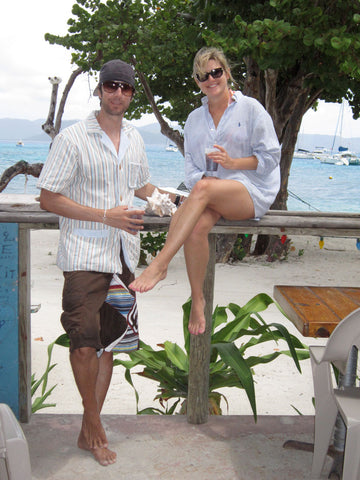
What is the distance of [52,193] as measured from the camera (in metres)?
2.66

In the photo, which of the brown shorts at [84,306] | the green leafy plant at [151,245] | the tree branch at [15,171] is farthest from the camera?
the green leafy plant at [151,245]

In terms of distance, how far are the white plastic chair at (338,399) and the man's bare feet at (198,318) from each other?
0.66m

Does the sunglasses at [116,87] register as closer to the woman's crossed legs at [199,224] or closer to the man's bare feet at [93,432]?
the woman's crossed legs at [199,224]

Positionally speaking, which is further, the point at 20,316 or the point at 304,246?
the point at 304,246

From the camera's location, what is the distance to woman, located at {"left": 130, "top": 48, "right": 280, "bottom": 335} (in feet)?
9.14

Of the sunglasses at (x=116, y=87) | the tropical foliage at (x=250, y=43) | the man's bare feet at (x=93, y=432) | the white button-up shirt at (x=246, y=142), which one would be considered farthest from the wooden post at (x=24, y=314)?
the tropical foliage at (x=250, y=43)

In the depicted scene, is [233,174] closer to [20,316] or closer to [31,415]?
[20,316]

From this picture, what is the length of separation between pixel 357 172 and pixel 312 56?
97068 millimetres

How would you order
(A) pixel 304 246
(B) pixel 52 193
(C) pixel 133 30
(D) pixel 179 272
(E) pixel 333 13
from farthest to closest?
(A) pixel 304 246, (D) pixel 179 272, (C) pixel 133 30, (E) pixel 333 13, (B) pixel 52 193

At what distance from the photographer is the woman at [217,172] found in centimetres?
279

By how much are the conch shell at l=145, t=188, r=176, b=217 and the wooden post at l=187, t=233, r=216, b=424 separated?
365mm

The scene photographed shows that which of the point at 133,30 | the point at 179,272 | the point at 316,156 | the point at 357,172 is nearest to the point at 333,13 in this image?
the point at 133,30

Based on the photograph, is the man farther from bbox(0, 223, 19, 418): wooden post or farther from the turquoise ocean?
the turquoise ocean

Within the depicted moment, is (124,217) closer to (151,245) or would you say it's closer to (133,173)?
(133,173)
